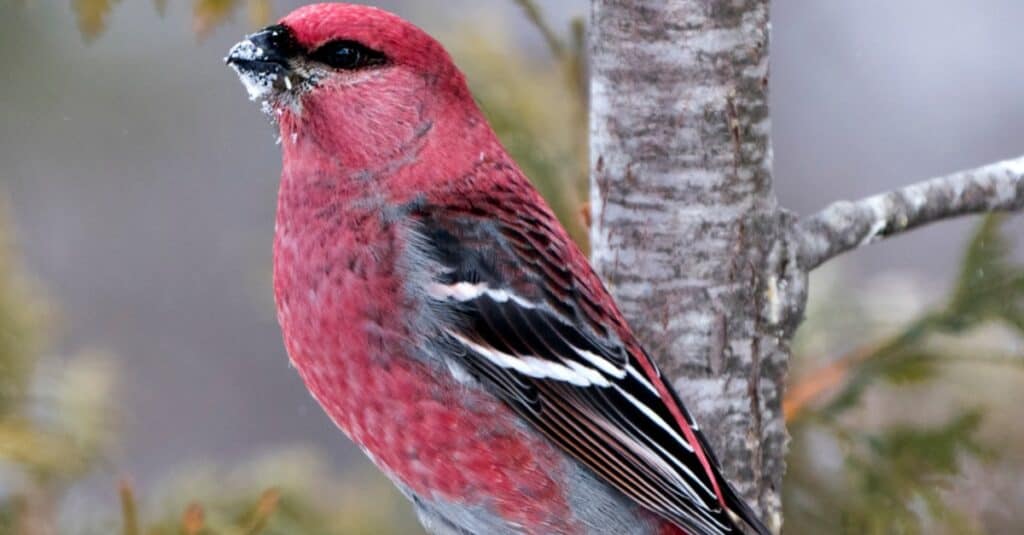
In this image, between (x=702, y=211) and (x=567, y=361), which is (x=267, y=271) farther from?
(x=702, y=211)

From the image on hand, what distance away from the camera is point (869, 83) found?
9266mm

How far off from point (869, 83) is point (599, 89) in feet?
23.2

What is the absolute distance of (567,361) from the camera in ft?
8.54

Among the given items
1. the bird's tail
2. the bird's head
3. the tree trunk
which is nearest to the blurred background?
the bird's head

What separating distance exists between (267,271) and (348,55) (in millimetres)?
1704

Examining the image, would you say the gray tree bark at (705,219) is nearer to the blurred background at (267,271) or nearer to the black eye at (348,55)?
the black eye at (348,55)

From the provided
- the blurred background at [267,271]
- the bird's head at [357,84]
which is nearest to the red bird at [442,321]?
the bird's head at [357,84]

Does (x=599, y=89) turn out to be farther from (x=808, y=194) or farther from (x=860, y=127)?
(x=860, y=127)

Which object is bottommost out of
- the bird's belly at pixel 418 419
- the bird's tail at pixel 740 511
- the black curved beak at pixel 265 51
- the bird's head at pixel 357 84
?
the bird's tail at pixel 740 511

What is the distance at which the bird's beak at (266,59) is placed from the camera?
2.49 metres

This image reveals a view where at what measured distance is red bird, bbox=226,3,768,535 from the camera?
2455 mm

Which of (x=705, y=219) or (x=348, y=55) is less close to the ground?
(x=348, y=55)

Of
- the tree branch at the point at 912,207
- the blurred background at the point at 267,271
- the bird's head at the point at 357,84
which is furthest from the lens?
the blurred background at the point at 267,271

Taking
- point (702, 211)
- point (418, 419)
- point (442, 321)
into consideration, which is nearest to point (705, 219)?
point (702, 211)
